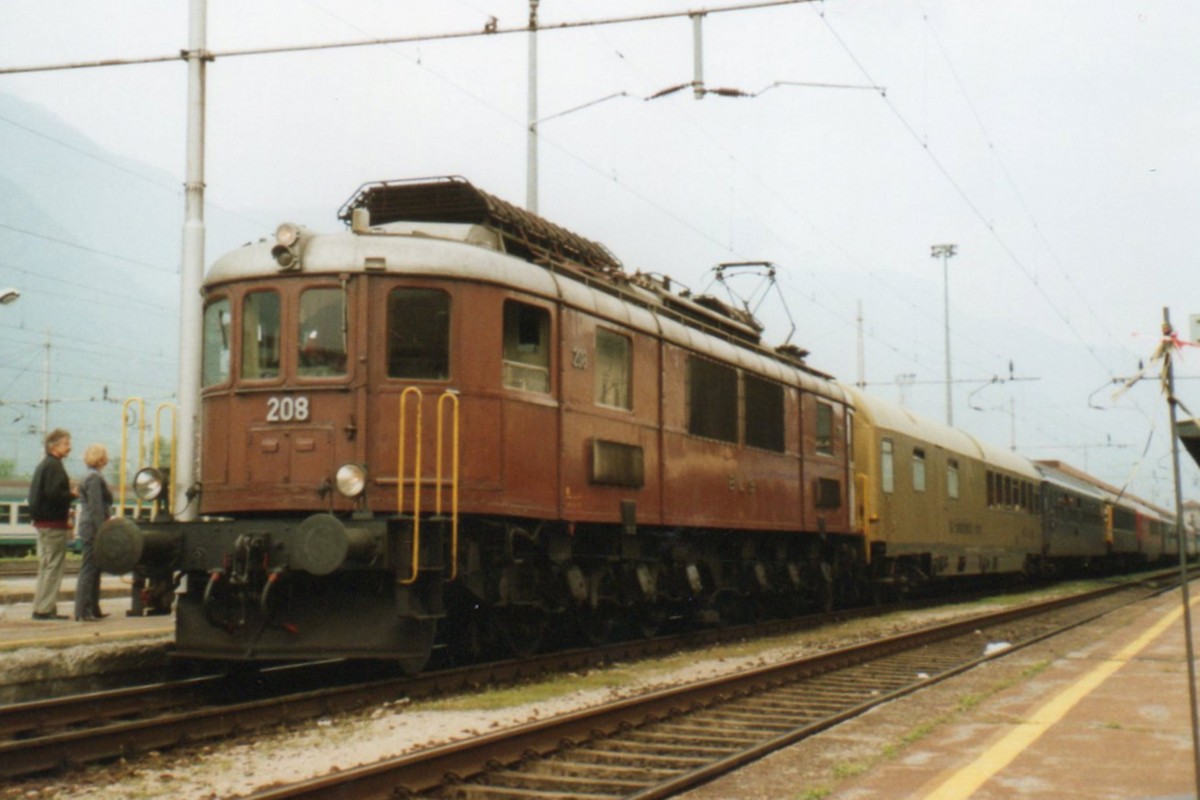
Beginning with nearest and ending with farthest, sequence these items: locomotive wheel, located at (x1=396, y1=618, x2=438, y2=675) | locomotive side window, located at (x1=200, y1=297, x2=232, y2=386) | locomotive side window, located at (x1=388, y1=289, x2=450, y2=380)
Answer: locomotive wheel, located at (x1=396, y1=618, x2=438, y2=675) → locomotive side window, located at (x1=388, y1=289, x2=450, y2=380) → locomotive side window, located at (x1=200, y1=297, x2=232, y2=386)

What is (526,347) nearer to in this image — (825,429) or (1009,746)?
(1009,746)

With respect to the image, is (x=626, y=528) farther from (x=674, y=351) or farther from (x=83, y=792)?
(x=83, y=792)

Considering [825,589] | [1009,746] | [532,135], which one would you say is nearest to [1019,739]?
[1009,746]

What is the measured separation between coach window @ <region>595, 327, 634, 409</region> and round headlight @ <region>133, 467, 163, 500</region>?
3804 millimetres

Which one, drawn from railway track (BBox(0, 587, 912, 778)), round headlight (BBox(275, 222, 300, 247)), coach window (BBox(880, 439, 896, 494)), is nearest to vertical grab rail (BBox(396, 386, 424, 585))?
railway track (BBox(0, 587, 912, 778))

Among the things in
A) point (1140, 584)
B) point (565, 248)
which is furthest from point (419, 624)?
point (1140, 584)

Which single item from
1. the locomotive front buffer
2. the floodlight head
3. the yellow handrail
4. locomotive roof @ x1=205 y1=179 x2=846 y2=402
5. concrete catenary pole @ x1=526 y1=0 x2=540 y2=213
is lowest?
the locomotive front buffer

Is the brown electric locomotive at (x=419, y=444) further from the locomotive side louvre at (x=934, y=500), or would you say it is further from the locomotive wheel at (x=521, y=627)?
→ the locomotive side louvre at (x=934, y=500)

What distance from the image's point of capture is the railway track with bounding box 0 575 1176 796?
673 centimetres

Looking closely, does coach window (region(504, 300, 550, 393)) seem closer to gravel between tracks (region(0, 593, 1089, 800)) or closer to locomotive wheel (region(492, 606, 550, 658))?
locomotive wheel (region(492, 606, 550, 658))

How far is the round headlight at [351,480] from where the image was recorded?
9.18 metres

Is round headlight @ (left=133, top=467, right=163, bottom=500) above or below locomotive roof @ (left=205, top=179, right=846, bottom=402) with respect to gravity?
below

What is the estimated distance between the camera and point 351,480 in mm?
9227

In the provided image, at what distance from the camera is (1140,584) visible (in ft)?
106
